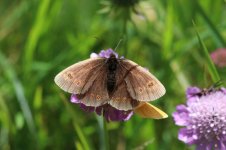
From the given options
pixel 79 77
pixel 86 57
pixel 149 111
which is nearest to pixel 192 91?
pixel 149 111

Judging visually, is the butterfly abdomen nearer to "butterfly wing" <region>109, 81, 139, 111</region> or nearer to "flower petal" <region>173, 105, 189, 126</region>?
"butterfly wing" <region>109, 81, 139, 111</region>

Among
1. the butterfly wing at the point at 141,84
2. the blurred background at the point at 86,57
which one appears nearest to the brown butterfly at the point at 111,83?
the butterfly wing at the point at 141,84

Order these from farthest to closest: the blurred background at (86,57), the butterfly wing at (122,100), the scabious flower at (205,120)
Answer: the blurred background at (86,57) < the scabious flower at (205,120) < the butterfly wing at (122,100)

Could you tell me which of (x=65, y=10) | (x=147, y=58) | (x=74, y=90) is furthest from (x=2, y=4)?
(x=74, y=90)

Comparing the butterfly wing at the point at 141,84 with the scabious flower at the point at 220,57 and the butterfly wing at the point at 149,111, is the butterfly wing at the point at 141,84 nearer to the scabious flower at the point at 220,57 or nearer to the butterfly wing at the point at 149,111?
the butterfly wing at the point at 149,111

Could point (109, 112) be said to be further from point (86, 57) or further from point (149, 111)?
point (86, 57)

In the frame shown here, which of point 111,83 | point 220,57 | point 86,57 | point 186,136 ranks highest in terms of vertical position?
point 86,57

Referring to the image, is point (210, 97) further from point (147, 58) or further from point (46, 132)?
point (147, 58)

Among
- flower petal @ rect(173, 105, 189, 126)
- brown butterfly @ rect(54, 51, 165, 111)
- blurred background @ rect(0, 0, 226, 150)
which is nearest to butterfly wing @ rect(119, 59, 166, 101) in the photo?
brown butterfly @ rect(54, 51, 165, 111)
